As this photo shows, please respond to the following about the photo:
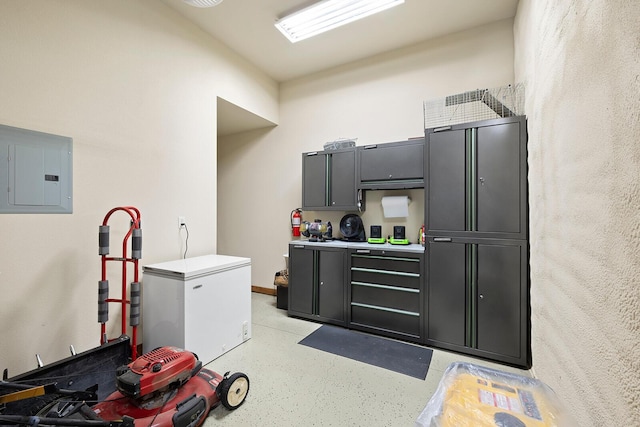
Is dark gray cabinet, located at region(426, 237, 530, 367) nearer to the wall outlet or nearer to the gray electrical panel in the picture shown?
the wall outlet

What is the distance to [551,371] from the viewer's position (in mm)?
1418

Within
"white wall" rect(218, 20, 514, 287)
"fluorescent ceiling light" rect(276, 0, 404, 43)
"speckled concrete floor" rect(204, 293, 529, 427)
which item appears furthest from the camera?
"white wall" rect(218, 20, 514, 287)

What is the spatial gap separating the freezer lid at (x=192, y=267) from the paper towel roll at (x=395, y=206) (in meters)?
1.77

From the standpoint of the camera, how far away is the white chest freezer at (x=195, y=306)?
210cm

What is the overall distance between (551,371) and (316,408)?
1409 millimetres

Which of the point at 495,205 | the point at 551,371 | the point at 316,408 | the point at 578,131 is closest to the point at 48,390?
the point at 316,408

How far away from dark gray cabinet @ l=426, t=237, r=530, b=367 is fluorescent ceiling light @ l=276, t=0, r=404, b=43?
2427 millimetres

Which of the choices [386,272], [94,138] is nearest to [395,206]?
[386,272]

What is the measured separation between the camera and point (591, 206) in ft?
3.29

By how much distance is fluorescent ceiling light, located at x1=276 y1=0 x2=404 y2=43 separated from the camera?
2.59m

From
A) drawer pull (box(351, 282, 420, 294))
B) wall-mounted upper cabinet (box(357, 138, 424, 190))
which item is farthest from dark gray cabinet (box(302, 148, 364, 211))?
drawer pull (box(351, 282, 420, 294))

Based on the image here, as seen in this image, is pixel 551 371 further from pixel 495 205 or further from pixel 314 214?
pixel 314 214

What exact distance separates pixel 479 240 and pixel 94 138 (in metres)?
3.41

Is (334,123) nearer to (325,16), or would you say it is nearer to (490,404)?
(325,16)
